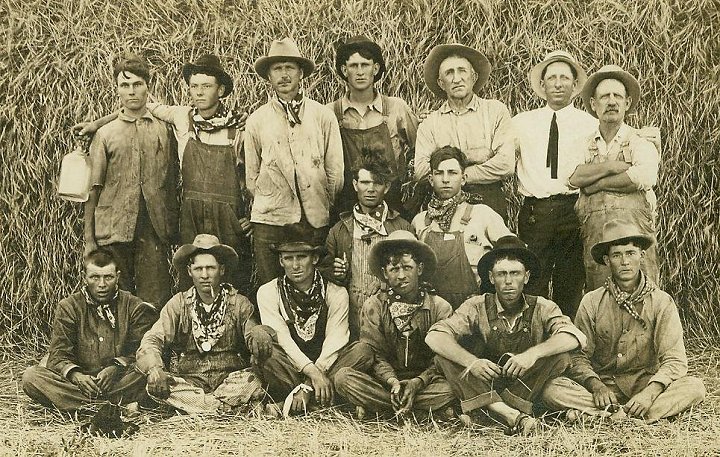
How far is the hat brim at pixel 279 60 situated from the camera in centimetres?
495

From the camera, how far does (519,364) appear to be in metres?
4.77

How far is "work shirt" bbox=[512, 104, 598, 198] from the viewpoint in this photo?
16.0ft

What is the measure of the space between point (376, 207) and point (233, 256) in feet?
2.51

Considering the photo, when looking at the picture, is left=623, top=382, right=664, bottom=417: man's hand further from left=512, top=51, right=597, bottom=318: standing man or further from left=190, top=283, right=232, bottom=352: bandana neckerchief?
left=190, top=283, right=232, bottom=352: bandana neckerchief

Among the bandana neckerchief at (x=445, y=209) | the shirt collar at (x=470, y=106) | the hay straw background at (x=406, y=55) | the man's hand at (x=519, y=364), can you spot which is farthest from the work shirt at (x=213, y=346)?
the shirt collar at (x=470, y=106)

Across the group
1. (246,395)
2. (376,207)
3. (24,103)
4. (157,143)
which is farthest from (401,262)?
(24,103)

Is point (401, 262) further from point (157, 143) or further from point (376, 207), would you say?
point (157, 143)

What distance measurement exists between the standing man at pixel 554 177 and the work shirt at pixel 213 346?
1.45 metres

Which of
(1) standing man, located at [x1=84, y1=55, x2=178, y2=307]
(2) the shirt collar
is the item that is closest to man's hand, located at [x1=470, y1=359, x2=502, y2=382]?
(2) the shirt collar

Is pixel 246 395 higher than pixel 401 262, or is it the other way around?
pixel 401 262

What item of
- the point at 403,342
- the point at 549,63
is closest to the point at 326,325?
the point at 403,342

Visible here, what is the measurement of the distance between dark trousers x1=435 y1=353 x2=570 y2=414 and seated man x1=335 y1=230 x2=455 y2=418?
6cm

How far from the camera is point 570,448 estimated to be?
471cm

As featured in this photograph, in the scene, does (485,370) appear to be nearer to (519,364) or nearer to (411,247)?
(519,364)
